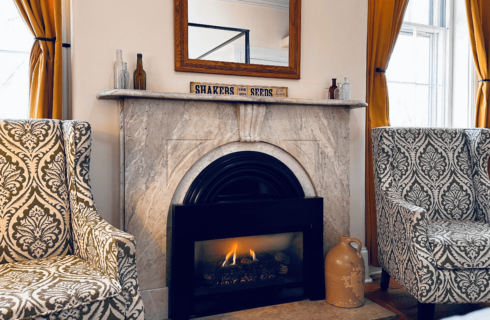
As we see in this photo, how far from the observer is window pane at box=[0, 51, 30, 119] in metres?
2.34

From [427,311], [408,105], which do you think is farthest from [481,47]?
[427,311]

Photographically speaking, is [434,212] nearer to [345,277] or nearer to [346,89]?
[345,277]

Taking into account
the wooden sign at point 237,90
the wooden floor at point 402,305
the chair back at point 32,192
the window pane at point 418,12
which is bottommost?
the wooden floor at point 402,305

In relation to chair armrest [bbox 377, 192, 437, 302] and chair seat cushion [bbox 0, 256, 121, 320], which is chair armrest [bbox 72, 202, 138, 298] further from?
chair armrest [bbox 377, 192, 437, 302]

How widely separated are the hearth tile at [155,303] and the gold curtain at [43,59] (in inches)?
43.4

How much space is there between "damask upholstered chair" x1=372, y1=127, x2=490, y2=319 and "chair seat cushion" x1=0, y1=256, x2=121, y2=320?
1500 millimetres

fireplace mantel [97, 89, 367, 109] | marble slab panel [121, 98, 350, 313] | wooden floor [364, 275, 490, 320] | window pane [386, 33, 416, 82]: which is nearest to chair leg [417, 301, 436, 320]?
wooden floor [364, 275, 490, 320]

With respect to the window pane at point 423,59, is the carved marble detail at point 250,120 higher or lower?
lower

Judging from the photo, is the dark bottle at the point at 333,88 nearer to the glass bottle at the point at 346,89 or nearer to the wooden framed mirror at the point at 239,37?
the glass bottle at the point at 346,89

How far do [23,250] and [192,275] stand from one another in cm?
83

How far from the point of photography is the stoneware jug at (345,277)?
2.27 m

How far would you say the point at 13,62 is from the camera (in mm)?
2355

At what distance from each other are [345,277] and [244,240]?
0.62 m

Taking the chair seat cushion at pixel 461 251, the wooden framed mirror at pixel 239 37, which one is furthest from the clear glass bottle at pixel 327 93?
the chair seat cushion at pixel 461 251
